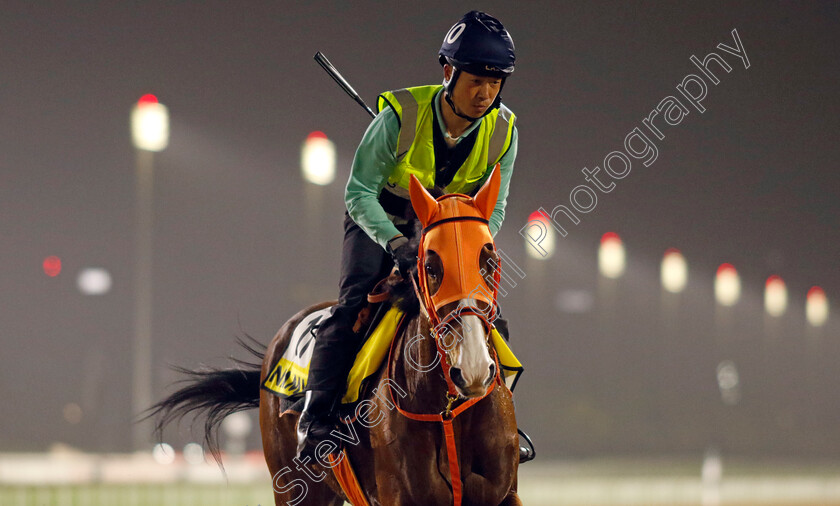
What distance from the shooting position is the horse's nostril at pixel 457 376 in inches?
129

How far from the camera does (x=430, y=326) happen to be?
3.69 m

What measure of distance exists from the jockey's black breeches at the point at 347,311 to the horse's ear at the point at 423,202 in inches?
29.7

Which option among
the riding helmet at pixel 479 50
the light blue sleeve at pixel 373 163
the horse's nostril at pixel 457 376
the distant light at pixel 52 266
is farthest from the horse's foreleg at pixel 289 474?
the distant light at pixel 52 266

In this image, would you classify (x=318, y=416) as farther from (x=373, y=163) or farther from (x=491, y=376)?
(x=491, y=376)

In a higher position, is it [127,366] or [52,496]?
[52,496]

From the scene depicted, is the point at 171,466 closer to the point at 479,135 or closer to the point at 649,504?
the point at 649,504

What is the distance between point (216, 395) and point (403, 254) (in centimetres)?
302

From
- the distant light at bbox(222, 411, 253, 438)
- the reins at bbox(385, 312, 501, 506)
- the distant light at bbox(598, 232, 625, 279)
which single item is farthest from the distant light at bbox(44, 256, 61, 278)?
the reins at bbox(385, 312, 501, 506)

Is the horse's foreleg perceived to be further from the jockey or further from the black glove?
the black glove

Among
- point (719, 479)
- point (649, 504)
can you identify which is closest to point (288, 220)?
point (719, 479)

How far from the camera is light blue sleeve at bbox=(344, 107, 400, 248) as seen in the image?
4.32 meters

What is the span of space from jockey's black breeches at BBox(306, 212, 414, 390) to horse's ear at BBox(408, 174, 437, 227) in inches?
29.7

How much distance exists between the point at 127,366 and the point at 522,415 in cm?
2071

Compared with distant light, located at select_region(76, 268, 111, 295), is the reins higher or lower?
higher
